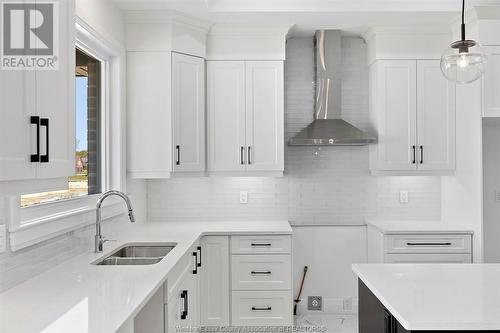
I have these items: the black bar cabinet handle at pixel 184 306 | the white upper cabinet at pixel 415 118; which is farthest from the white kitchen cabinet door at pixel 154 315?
the white upper cabinet at pixel 415 118

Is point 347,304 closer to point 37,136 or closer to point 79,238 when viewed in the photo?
point 79,238

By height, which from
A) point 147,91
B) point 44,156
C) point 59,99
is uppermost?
point 147,91

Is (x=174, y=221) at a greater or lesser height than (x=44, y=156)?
lesser

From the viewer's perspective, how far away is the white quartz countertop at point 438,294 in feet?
4.92

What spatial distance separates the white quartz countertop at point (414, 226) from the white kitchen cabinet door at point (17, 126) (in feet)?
9.49

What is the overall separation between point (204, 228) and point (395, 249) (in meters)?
1.60

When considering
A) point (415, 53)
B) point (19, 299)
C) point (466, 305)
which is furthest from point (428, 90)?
point (19, 299)

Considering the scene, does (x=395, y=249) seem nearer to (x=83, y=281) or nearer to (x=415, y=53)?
(x=415, y=53)

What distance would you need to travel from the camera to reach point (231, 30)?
382cm

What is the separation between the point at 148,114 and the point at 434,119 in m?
2.48

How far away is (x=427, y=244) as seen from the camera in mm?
3576

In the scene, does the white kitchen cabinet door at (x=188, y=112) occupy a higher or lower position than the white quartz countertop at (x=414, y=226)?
higher

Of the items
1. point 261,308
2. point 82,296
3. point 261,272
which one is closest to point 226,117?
point 261,272

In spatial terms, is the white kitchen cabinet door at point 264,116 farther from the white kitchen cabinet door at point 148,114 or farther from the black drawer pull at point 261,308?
the black drawer pull at point 261,308
